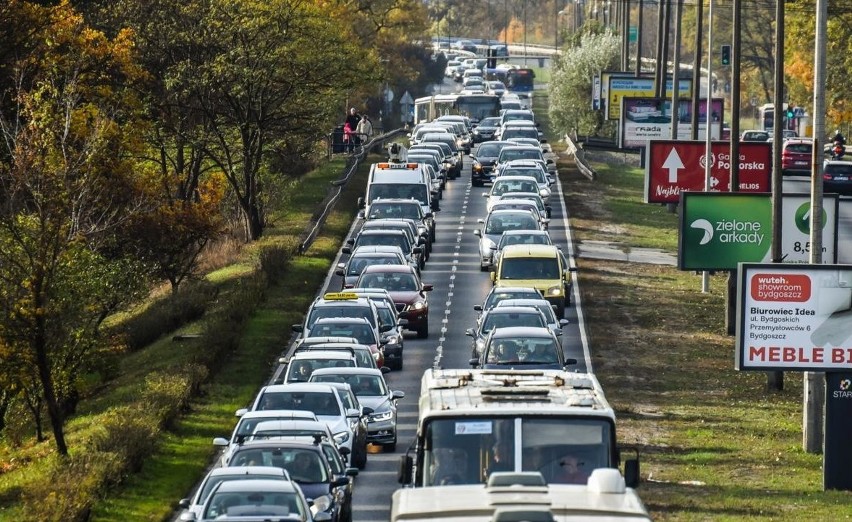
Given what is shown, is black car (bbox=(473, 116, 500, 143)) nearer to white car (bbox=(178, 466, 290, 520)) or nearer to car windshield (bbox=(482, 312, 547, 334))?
car windshield (bbox=(482, 312, 547, 334))

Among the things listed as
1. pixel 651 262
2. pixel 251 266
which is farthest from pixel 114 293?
pixel 651 262

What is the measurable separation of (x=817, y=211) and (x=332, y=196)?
36036 millimetres

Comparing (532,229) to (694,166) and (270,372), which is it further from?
(270,372)

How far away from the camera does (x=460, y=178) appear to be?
249 feet

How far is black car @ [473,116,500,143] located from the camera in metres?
92.5

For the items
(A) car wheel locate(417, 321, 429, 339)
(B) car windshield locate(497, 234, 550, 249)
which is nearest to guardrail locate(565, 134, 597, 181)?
(B) car windshield locate(497, 234, 550, 249)

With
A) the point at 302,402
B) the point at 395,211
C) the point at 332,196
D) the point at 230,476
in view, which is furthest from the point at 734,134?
the point at 230,476

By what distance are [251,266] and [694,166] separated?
1300 cm

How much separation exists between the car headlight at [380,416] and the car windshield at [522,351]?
2.62 m

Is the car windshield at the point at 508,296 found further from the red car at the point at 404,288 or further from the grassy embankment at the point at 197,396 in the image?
the grassy embankment at the point at 197,396

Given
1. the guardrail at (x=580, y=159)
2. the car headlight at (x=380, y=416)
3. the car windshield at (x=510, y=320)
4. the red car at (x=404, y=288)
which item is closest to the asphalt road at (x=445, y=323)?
the red car at (x=404, y=288)

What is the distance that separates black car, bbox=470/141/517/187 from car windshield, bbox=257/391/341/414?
149 feet

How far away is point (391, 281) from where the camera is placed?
135ft

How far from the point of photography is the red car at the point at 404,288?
4012 cm
